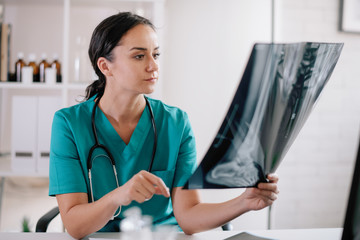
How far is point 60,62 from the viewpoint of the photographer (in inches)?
83.0

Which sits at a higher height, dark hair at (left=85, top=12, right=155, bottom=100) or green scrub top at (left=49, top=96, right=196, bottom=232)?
dark hair at (left=85, top=12, right=155, bottom=100)

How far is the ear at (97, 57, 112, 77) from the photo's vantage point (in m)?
1.23

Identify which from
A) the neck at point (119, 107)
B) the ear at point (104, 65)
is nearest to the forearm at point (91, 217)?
the neck at point (119, 107)

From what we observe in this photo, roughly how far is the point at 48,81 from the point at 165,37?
792mm

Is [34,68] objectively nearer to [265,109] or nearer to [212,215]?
[212,215]

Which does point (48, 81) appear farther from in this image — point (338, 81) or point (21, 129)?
point (338, 81)

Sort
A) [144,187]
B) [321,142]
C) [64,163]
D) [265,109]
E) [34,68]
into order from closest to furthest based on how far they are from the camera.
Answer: [265,109], [144,187], [64,163], [34,68], [321,142]

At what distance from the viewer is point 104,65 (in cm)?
124

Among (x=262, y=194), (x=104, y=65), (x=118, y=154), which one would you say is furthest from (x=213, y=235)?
(x=104, y=65)

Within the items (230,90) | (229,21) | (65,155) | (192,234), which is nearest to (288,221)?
(230,90)

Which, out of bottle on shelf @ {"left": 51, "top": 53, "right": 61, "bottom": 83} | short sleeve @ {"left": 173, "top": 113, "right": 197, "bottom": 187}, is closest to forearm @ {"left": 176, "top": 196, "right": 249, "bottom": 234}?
short sleeve @ {"left": 173, "top": 113, "right": 197, "bottom": 187}

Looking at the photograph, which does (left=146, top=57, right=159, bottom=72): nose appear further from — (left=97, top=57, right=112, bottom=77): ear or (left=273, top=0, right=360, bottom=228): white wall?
(left=273, top=0, right=360, bottom=228): white wall

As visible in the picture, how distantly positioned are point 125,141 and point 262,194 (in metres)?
0.52

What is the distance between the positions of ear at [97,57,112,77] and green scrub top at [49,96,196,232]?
0.37ft
